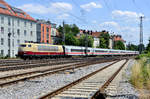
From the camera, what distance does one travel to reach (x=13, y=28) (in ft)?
211

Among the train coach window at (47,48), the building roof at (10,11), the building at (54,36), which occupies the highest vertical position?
the building roof at (10,11)

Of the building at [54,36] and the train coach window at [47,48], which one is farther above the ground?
the building at [54,36]

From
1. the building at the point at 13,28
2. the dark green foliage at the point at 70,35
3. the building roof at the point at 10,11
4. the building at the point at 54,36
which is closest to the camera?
the building at the point at 13,28

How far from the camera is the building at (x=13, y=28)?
198 ft

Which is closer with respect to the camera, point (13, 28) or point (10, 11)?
point (13, 28)

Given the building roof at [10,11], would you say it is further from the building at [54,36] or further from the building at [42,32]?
the building at [54,36]

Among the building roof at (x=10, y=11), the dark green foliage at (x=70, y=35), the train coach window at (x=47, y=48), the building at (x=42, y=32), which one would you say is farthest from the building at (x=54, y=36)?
the train coach window at (x=47, y=48)

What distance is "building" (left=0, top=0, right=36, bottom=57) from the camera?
60375 mm

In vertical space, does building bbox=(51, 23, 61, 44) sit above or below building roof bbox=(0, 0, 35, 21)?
below

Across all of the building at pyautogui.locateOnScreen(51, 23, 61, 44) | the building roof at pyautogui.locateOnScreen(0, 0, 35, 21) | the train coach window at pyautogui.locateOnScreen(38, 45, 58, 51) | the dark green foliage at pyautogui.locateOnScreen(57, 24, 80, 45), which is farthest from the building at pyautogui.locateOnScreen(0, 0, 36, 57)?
the dark green foliage at pyautogui.locateOnScreen(57, 24, 80, 45)

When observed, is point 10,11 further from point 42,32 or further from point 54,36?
point 54,36

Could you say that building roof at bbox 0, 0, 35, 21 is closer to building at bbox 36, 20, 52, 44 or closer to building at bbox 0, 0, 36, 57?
building at bbox 0, 0, 36, 57

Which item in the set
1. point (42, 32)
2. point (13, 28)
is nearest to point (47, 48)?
point (13, 28)

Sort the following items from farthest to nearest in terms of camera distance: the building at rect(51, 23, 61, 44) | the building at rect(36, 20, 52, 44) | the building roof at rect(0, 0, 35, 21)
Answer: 1. the building at rect(51, 23, 61, 44)
2. the building at rect(36, 20, 52, 44)
3. the building roof at rect(0, 0, 35, 21)
